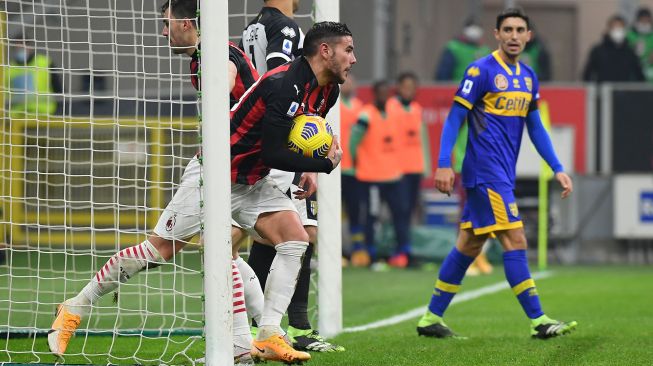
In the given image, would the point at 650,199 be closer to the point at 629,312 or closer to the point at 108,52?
the point at 629,312

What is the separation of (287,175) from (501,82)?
1.84m

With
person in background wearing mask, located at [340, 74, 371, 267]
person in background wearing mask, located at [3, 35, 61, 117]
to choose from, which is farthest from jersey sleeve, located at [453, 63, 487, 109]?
person in background wearing mask, located at [340, 74, 371, 267]

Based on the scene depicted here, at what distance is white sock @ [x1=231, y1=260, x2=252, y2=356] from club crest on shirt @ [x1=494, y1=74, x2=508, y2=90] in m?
2.41

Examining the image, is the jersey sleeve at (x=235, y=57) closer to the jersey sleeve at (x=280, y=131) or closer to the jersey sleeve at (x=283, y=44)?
the jersey sleeve at (x=283, y=44)

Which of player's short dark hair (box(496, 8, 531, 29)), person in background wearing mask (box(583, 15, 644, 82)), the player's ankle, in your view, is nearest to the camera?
the player's ankle

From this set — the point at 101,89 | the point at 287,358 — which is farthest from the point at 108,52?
the point at 101,89

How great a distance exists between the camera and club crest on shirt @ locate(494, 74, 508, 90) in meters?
8.35

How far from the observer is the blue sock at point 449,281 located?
8.52m

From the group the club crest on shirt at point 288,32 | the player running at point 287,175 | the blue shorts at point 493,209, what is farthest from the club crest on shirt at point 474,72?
the club crest on shirt at point 288,32

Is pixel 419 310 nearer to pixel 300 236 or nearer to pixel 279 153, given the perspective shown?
pixel 300 236

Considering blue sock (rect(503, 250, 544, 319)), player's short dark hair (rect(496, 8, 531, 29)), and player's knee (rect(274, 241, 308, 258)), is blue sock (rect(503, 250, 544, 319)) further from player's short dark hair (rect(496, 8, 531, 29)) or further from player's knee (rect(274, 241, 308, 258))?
player's knee (rect(274, 241, 308, 258))

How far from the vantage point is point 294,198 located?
723 centimetres

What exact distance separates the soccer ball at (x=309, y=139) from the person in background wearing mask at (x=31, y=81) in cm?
184

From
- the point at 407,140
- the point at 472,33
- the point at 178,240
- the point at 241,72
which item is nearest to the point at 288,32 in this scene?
the point at 241,72
